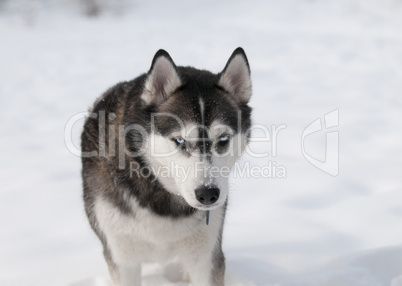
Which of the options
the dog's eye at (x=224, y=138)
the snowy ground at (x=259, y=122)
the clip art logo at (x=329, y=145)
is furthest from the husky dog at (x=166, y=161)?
the clip art logo at (x=329, y=145)

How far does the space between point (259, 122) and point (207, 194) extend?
441cm

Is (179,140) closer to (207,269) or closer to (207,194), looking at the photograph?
(207,194)

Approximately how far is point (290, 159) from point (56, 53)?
5.89m

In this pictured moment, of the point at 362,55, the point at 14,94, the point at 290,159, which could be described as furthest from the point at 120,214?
the point at 362,55

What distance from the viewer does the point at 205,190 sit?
86.6 inches

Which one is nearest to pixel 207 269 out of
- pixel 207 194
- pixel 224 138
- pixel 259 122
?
pixel 207 194

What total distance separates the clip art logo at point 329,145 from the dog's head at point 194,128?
8.99 feet

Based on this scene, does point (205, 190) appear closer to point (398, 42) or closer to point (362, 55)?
point (362, 55)

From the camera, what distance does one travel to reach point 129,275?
2.73 metres

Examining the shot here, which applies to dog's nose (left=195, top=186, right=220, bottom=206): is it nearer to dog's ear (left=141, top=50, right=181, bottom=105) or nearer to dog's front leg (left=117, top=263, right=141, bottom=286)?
dog's ear (left=141, top=50, right=181, bottom=105)

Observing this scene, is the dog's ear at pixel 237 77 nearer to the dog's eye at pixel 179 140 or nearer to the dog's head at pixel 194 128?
the dog's head at pixel 194 128

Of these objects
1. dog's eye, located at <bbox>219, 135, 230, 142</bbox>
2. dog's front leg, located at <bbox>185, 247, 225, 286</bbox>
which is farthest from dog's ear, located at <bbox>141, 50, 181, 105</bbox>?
dog's front leg, located at <bbox>185, 247, 225, 286</bbox>

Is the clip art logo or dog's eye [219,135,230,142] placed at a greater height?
dog's eye [219,135,230,142]

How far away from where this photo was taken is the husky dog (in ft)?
7.81
